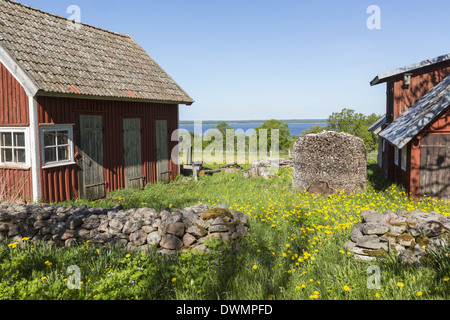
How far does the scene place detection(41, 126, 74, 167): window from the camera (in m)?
9.87

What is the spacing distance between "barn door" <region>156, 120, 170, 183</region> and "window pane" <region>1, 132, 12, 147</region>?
531cm

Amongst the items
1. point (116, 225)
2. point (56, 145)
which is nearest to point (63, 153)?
point (56, 145)

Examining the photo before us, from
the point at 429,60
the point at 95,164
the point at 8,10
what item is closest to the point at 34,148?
the point at 95,164

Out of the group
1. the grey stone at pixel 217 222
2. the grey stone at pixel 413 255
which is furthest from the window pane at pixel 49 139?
the grey stone at pixel 413 255

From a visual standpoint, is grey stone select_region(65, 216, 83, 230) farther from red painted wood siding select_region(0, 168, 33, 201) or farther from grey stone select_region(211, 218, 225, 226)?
red painted wood siding select_region(0, 168, 33, 201)

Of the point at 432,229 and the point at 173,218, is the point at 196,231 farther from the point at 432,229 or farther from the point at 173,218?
the point at 432,229

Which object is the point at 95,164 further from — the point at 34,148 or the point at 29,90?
the point at 29,90

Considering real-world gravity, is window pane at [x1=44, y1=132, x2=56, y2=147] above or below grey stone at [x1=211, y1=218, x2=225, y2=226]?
above

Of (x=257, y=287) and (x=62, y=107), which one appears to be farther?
(x=62, y=107)

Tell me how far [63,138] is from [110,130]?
1754 millimetres

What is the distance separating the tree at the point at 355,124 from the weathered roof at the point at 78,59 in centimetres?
2244

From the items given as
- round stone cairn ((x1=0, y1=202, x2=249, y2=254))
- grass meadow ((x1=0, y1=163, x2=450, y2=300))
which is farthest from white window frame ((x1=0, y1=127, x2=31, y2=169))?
grass meadow ((x1=0, y1=163, x2=450, y2=300))
